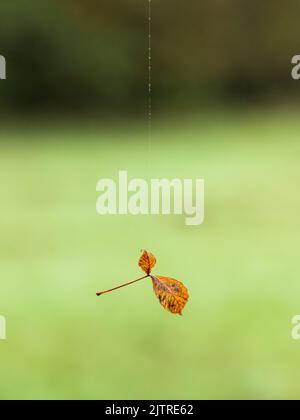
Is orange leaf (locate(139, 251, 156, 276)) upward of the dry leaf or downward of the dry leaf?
upward

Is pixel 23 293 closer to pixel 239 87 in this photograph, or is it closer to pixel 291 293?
pixel 291 293

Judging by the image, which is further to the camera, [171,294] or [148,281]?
[148,281]

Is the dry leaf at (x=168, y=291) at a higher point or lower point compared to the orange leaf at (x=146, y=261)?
lower

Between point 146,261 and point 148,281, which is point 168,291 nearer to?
point 146,261

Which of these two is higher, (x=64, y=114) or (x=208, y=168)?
(x=64, y=114)

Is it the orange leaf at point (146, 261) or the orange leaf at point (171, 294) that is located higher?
the orange leaf at point (146, 261)

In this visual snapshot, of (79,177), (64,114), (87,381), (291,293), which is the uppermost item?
(64,114)

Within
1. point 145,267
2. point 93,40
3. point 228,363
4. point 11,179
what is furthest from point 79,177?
point 145,267

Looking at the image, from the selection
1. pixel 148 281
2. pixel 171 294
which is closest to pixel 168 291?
pixel 171 294
